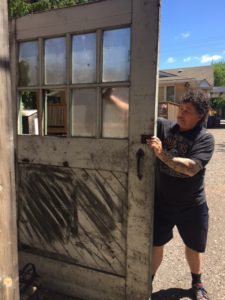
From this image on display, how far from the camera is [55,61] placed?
2939 mm

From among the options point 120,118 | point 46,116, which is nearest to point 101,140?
point 120,118

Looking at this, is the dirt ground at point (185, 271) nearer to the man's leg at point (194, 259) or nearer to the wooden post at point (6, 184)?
the man's leg at point (194, 259)

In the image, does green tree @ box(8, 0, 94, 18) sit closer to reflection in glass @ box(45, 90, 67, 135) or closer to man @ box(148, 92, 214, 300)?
reflection in glass @ box(45, 90, 67, 135)

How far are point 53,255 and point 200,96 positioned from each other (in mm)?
1753

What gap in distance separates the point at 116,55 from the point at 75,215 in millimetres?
1271

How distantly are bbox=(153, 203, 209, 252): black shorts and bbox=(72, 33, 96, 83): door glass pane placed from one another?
118 cm

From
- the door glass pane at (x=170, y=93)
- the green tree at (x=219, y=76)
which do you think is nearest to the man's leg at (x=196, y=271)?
the door glass pane at (x=170, y=93)

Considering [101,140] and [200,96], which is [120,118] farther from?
[200,96]

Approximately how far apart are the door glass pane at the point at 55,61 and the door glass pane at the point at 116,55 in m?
0.36

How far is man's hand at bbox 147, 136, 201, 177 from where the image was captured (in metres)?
2.52

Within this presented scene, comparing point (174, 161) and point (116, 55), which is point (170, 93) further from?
point (174, 161)

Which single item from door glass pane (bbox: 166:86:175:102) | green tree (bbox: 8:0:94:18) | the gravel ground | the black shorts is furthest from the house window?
door glass pane (bbox: 166:86:175:102)

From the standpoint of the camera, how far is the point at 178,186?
9.24ft

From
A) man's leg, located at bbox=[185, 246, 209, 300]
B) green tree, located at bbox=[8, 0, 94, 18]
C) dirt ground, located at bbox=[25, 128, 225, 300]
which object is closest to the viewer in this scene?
man's leg, located at bbox=[185, 246, 209, 300]
